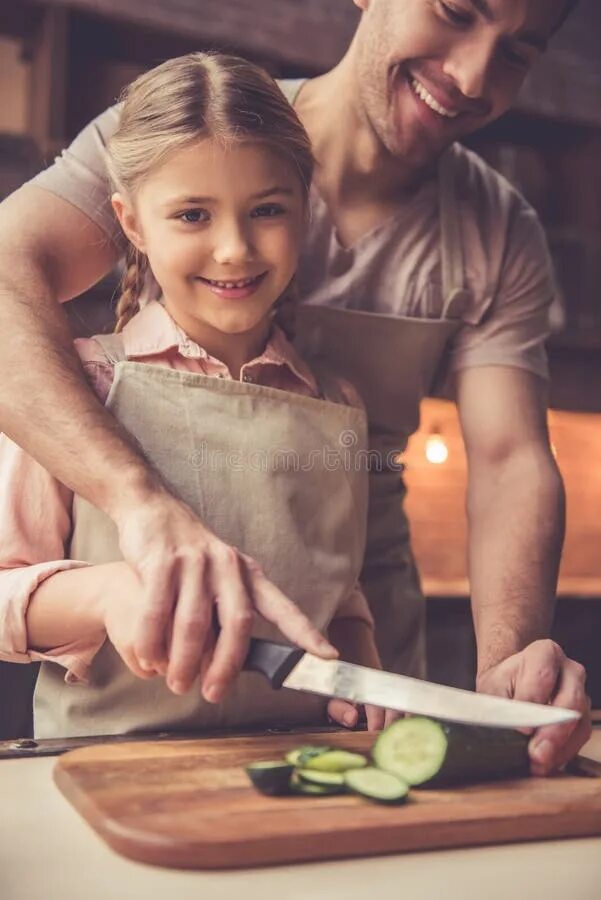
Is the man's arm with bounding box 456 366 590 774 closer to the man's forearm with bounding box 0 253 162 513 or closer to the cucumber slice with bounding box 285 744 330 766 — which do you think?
the cucumber slice with bounding box 285 744 330 766

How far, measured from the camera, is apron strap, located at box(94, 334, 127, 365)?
1.29 metres

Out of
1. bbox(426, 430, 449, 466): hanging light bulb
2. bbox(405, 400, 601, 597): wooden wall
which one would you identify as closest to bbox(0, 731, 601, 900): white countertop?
bbox(405, 400, 601, 597): wooden wall

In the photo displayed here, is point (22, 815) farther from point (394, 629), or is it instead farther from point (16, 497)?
point (394, 629)

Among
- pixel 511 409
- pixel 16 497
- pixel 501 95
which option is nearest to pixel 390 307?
pixel 511 409

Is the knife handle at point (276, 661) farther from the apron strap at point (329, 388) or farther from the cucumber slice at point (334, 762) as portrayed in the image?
the apron strap at point (329, 388)

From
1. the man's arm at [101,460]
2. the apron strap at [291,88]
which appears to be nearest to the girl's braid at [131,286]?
the man's arm at [101,460]

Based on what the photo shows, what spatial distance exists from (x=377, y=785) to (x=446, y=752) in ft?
0.25

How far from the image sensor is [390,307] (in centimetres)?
164

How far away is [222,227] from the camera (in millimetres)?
1207

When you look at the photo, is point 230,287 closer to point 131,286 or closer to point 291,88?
point 131,286

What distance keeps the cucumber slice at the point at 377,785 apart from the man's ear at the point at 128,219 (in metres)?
0.69

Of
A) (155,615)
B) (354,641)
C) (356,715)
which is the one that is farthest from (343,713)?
(155,615)

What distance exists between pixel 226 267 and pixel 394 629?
2.50 feet

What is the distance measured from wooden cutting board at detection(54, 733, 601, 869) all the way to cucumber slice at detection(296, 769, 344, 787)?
0.01 meters
